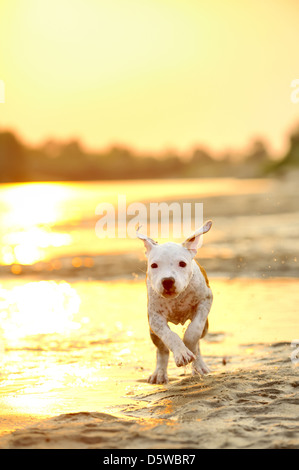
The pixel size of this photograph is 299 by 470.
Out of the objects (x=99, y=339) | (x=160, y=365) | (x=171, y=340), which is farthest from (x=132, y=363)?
(x=171, y=340)

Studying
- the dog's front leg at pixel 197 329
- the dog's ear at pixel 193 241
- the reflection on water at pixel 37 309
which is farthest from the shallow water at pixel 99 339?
the dog's ear at pixel 193 241

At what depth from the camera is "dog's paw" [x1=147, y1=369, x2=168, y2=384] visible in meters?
7.96

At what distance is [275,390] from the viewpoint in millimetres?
6902

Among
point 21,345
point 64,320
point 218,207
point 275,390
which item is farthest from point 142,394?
point 218,207

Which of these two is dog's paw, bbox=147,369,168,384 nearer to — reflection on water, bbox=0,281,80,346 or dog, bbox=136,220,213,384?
dog, bbox=136,220,213,384

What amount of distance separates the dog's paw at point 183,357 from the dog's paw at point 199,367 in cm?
90

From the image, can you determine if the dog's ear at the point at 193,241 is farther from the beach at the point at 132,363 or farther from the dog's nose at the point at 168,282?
the beach at the point at 132,363

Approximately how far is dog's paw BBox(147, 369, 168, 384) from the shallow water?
126 millimetres

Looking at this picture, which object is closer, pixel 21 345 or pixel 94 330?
pixel 21 345

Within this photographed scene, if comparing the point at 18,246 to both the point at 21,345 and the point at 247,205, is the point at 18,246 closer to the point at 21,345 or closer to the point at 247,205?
the point at 21,345

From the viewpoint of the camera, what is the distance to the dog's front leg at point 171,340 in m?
7.22

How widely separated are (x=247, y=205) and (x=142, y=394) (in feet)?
106

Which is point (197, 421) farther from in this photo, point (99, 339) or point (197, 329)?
point (99, 339)

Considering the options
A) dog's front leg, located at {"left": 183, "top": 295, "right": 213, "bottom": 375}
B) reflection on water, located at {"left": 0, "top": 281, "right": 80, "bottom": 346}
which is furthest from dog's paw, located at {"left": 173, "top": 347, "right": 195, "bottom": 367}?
reflection on water, located at {"left": 0, "top": 281, "right": 80, "bottom": 346}
